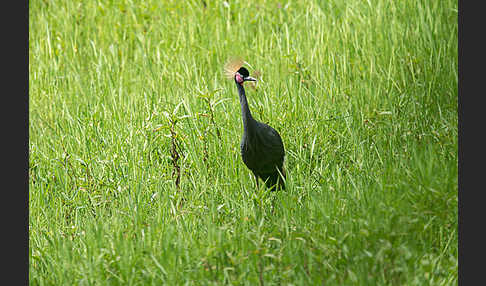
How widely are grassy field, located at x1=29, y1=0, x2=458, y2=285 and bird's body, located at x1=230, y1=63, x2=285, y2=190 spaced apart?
18cm

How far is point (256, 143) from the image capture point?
4.61 metres

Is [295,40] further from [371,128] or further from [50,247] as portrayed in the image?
[50,247]

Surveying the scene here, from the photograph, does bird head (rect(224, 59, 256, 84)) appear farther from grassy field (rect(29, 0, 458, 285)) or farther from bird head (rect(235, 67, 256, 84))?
grassy field (rect(29, 0, 458, 285))

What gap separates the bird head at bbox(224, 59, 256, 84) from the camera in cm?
445

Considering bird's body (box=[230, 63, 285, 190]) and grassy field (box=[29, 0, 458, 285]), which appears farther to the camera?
bird's body (box=[230, 63, 285, 190])

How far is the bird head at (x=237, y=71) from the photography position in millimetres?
4449

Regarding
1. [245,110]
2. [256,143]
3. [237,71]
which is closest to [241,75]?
[237,71]

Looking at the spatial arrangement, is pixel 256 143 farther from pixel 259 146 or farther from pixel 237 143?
pixel 237 143

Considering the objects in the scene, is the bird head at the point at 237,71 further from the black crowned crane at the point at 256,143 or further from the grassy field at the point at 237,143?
the grassy field at the point at 237,143

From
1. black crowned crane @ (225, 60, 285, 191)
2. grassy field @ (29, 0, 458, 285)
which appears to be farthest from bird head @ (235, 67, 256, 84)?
grassy field @ (29, 0, 458, 285)

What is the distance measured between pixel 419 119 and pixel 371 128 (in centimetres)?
43

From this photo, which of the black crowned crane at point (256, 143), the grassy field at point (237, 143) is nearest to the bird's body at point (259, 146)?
the black crowned crane at point (256, 143)

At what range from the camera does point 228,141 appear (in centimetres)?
517

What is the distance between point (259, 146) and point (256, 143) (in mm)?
36
